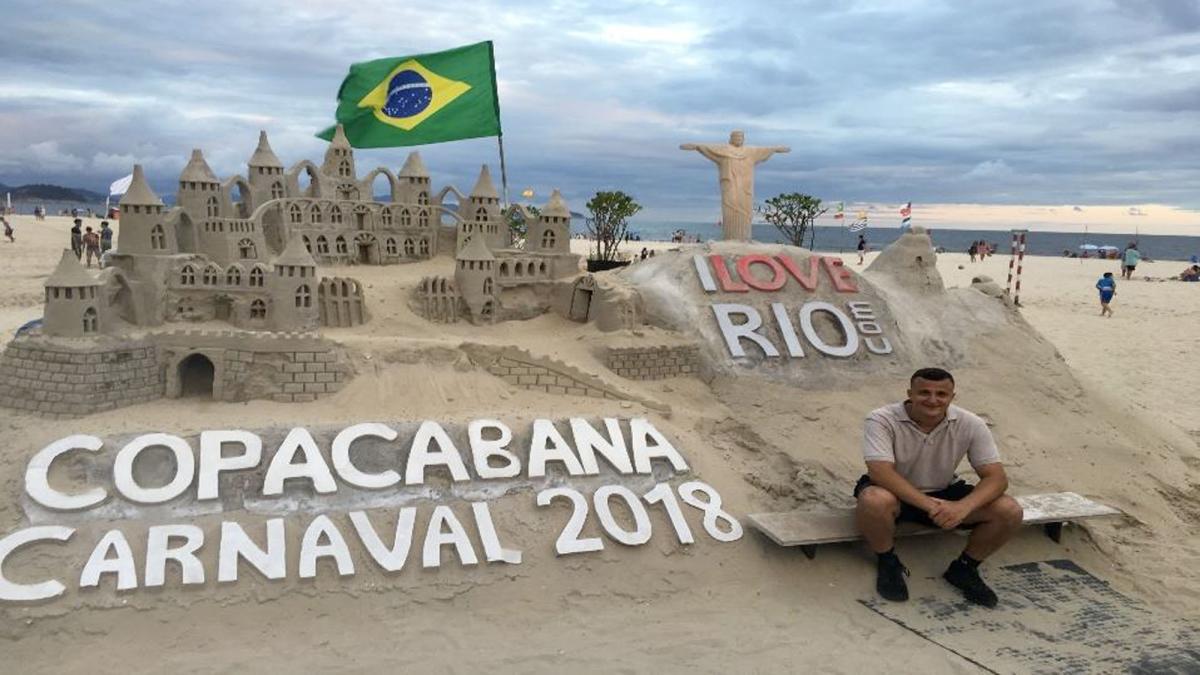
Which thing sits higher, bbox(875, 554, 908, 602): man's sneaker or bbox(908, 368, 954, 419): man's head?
bbox(908, 368, 954, 419): man's head

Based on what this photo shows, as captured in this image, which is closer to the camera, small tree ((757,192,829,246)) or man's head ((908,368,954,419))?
man's head ((908,368,954,419))

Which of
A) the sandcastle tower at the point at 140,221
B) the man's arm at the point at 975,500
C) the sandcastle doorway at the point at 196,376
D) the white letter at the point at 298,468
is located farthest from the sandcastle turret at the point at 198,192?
the man's arm at the point at 975,500

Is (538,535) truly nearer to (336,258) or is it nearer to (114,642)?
(114,642)

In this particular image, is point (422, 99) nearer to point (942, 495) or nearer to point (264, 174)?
point (264, 174)

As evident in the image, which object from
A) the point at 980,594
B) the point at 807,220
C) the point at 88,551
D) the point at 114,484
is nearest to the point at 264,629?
the point at 88,551

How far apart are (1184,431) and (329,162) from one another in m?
16.7

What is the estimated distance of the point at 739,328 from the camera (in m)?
12.9

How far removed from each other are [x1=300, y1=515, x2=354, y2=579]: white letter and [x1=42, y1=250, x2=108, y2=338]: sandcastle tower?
15.7 feet

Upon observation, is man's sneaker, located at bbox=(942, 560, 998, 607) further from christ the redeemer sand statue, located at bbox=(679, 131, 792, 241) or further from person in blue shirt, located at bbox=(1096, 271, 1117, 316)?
person in blue shirt, located at bbox=(1096, 271, 1117, 316)

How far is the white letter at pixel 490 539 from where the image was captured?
26.8 feet

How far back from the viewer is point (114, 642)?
7012 millimetres

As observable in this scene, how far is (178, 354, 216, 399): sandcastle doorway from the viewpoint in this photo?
426 inches

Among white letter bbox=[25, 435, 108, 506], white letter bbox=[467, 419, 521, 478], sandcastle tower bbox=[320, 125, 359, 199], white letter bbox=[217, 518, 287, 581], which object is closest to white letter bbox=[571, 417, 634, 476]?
white letter bbox=[467, 419, 521, 478]

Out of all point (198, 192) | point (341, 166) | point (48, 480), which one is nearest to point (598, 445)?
point (48, 480)
